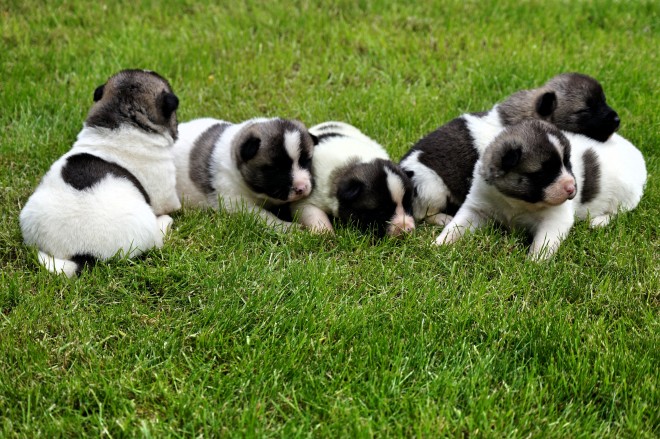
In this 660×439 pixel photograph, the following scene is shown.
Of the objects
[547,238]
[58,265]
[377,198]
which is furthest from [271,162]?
[547,238]

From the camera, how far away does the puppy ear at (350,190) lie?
20.0 feet

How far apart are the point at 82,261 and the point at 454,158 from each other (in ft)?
10.2

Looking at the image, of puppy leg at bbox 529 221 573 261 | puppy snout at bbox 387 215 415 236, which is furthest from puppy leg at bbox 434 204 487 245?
puppy leg at bbox 529 221 573 261

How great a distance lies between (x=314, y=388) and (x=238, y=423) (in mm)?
481

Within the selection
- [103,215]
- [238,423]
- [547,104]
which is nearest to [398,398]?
[238,423]

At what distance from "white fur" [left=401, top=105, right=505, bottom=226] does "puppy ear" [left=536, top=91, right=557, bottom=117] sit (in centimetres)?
35

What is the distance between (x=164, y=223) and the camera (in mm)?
5961

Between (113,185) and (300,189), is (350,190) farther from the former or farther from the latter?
(113,185)

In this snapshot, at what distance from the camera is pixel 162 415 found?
399cm

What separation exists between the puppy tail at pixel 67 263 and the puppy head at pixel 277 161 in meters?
1.62

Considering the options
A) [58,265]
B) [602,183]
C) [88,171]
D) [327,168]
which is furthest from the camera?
[327,168]

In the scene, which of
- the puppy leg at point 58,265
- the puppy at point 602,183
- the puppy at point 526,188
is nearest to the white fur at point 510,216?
the puppy at point 526,188

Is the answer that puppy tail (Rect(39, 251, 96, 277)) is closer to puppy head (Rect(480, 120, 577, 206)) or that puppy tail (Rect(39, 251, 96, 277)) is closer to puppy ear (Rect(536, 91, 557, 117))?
puppy head (Rect(480, 120, 577, 206))

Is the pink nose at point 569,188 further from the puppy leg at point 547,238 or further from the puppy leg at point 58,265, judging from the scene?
the puppy leg at point 58,265
